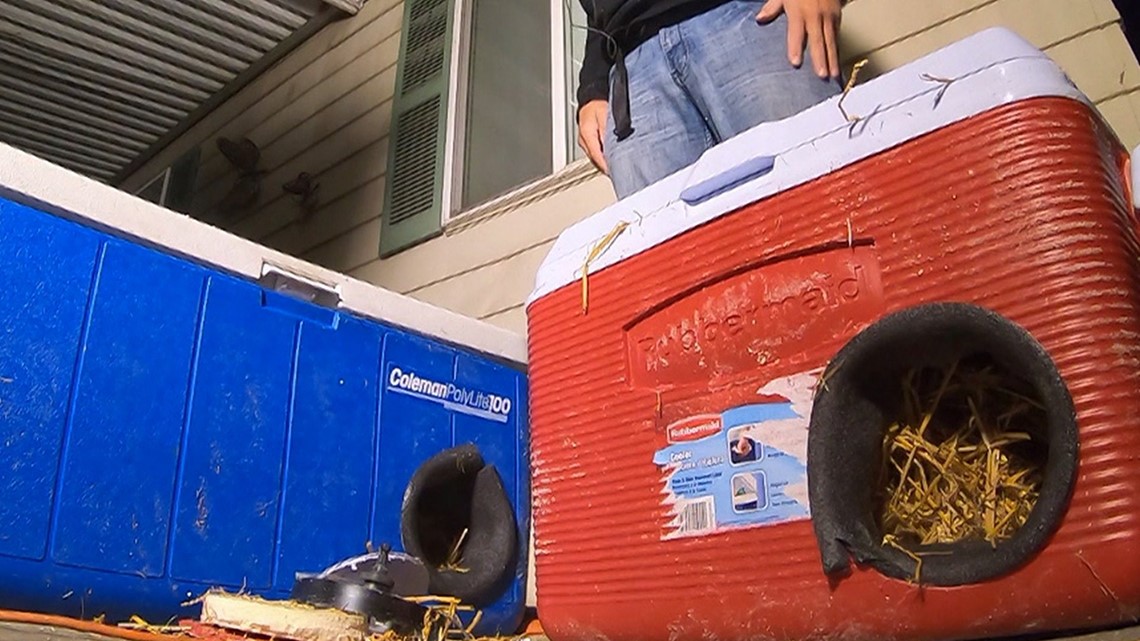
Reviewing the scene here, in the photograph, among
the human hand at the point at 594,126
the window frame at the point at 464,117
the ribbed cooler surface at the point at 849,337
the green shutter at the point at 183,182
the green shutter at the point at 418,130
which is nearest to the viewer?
the ribbed cooler surface at the point at 849,337

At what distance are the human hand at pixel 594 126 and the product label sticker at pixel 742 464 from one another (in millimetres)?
533

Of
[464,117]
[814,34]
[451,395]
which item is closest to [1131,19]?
[814,34]

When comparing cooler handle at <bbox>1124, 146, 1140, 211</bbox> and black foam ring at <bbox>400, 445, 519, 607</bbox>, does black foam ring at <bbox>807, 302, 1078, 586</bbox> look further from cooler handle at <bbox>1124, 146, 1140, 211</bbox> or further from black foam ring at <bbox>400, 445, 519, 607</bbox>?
black foam ring at <bbox>400, 445, 519, 607</bbox>

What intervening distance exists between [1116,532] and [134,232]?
0.80 metres

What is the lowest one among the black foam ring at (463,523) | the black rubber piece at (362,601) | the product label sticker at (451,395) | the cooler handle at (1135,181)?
the black rubber piece at (362,601)

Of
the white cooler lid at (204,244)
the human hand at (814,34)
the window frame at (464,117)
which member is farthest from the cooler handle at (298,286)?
the window frame at (464,117)

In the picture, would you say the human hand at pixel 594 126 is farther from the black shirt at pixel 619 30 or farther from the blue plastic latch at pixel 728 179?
the blue plastic latch at pixel 728 179

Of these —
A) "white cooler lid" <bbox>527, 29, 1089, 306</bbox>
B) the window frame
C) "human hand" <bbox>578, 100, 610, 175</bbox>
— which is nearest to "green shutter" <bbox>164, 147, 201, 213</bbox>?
the window frame

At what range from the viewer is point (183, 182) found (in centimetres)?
296

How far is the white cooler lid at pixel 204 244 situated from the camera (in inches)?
29.4

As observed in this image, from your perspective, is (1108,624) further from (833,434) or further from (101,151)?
(101,151)

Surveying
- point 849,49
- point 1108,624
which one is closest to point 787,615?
point 1108,624

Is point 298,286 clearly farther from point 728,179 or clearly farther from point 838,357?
point 838,357

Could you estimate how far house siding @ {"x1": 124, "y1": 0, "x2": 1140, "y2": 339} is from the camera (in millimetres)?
1109
